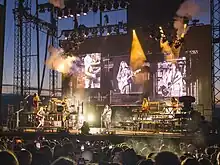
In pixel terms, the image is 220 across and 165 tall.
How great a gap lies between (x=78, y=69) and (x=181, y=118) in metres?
11.1

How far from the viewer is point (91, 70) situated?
24891 mm

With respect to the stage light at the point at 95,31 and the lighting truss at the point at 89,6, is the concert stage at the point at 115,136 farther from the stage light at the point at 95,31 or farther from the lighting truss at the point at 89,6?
the stage light at the point at 95,31

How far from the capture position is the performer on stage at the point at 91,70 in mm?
24750

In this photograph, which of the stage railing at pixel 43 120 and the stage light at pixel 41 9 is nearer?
the stage railing at pixel 43 120

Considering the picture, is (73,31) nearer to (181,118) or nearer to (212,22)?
(212,22)

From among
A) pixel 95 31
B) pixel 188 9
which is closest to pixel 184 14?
pixel 188 9

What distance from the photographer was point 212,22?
62.5 ft

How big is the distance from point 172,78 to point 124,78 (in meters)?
3.44

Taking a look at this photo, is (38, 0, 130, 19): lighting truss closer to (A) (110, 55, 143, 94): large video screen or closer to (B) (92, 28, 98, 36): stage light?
(B) (92, 28, 98, 36): stage light

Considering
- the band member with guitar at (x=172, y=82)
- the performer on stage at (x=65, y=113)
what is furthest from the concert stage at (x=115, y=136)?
the band member with guitar at (x=172, y=82)

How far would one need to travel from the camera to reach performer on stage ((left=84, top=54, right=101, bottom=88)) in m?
24.8

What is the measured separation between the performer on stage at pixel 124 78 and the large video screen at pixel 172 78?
2.06 meters

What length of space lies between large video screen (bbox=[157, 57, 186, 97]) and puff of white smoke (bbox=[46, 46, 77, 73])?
6.57 meters

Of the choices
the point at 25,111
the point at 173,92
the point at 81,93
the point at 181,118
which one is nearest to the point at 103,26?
the point at 81,93
